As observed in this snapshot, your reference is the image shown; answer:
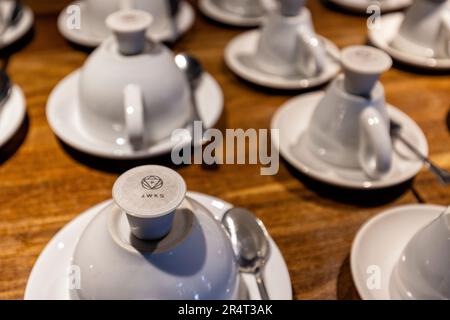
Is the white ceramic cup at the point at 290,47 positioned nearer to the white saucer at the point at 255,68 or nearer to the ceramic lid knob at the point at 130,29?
the white saucer at the point at 255,68

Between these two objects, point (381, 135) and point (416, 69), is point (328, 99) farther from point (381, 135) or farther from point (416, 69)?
point (416, 69)

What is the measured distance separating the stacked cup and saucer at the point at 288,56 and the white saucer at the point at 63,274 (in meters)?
0.39

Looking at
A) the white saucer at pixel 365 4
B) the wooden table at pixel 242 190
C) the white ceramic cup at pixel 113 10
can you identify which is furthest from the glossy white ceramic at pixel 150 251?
the white saucer at pixel 365 4

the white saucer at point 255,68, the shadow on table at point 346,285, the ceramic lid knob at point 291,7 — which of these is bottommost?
the shadow on table at point 346,285

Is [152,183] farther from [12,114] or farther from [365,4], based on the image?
[365,4]

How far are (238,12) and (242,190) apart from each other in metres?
0.53

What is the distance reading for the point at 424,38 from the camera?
3.01ft

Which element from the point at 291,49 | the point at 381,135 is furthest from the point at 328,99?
the point at 291,49

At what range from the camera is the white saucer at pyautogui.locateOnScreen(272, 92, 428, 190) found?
644 mm

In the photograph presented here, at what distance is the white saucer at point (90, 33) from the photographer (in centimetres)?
92

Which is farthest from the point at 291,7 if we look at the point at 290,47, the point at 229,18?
the point at 229,18

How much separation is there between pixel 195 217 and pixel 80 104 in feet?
1.18

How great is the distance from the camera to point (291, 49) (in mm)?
841

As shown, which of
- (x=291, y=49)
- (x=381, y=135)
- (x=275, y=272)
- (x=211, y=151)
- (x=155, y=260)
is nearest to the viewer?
(x=155, y=260)
